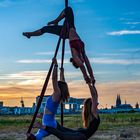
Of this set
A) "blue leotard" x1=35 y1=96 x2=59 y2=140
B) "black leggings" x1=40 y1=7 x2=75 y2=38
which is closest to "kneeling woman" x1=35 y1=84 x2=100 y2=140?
"blue leotard" x1=35 y1=96 x2=59 y2=140

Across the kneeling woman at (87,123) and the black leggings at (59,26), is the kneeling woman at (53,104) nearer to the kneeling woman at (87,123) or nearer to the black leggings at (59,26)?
the kneeling woman at (87,123)

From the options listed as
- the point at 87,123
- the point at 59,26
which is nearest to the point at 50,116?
the point at 87,123

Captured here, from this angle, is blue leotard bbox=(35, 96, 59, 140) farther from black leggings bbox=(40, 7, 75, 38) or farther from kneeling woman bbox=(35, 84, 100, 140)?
black leggings bbox=(40, 7, 75, 38)

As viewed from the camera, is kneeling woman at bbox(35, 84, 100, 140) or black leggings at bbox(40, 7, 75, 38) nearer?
kneeling woman at bbox(35, 84, 100, 140)

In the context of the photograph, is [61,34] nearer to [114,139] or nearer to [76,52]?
[76,52]

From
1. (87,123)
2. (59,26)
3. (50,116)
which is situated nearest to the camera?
(87,123)

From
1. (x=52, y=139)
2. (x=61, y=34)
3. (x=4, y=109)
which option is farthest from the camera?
(x=4, y=109)

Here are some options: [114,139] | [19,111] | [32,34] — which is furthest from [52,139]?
[19,111]

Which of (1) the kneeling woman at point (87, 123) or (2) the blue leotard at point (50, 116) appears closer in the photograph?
(1) the kneeling woman at point (87, 123)

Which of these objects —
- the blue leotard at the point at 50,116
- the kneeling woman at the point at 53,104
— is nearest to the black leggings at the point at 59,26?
the kneeling woman at the point at 53,104

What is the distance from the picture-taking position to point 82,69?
7449 mm

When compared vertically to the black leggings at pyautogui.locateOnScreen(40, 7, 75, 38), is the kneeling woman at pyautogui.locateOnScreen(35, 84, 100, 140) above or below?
below

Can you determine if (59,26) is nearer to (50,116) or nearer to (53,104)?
(53,104)

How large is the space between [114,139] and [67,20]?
83.6 ft
